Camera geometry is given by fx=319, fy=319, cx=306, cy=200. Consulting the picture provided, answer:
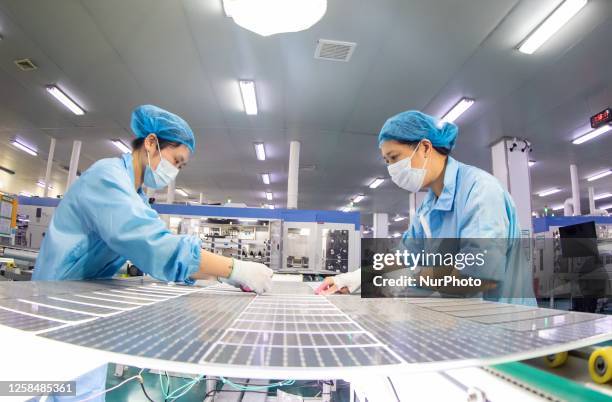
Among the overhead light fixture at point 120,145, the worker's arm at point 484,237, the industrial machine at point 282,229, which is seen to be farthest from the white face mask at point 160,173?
the overhead light fixture at point 120,145

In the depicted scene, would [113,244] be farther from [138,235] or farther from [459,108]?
[459,108]

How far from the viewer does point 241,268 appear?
112 centimetres

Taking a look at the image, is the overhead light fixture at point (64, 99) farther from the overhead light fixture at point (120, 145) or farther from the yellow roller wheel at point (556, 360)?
the yellow roller wheel at point (556, 360)

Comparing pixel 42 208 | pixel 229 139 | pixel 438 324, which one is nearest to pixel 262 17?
pixel 438 324

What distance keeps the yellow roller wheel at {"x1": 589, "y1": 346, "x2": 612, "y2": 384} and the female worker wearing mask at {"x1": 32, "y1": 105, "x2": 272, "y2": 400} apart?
0.85 metres

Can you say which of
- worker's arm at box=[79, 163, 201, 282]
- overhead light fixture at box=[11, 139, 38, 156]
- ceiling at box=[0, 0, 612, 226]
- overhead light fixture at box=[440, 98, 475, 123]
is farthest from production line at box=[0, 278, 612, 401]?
overhead light fixture at box=[11, 139, 38, 156]

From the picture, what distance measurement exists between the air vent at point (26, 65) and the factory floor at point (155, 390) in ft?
13.2

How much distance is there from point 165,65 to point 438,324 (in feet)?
14.5

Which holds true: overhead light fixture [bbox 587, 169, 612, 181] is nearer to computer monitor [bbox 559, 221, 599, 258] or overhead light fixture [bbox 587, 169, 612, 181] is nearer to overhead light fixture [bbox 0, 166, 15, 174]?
computer monitor [bbox 559, 221, 599, 258]

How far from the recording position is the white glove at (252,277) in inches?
42.6

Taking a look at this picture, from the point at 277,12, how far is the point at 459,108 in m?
3.76

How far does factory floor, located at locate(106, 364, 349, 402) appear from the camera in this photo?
223cm

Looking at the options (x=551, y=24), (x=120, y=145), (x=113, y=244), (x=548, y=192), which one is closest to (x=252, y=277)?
(x=113, y=244)

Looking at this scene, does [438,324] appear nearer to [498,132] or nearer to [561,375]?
[561,375]
